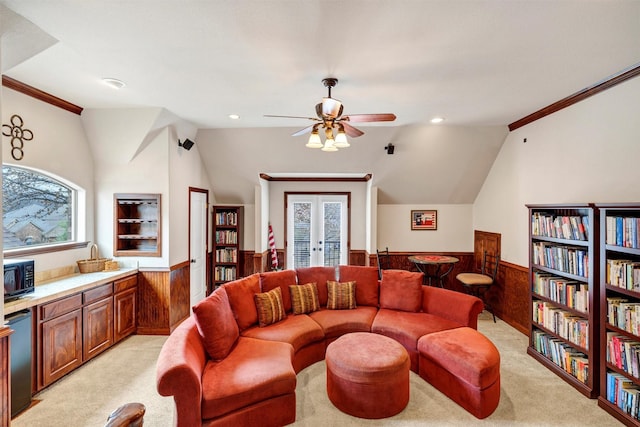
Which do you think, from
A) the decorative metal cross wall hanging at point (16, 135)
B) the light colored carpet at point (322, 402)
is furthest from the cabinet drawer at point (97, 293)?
the decorative metal cross wall hanging at point (16, 135)

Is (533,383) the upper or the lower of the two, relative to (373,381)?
lower

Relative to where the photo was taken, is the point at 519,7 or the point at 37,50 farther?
the point at 37,50

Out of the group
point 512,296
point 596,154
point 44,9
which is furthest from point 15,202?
point 512,296

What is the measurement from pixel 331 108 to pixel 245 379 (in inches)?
88.6

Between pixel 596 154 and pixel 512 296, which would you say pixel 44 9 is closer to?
pixel 596 154

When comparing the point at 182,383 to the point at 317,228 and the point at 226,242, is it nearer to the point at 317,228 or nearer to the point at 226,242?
the point at 226,242

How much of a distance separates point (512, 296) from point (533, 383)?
5.52 feet

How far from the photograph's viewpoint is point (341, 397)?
2521 mm

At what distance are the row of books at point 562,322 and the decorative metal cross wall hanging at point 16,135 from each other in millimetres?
5669

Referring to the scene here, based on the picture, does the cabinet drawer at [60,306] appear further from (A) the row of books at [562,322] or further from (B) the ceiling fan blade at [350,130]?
(A) the row of books at [562,322]

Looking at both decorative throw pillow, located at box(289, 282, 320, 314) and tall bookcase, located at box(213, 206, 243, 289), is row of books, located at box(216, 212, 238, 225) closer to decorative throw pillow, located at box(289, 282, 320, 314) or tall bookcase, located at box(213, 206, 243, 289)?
tall bookcase, located at box(213, 206, 243, 289)

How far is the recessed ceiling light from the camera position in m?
2.92

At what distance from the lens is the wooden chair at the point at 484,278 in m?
4.55

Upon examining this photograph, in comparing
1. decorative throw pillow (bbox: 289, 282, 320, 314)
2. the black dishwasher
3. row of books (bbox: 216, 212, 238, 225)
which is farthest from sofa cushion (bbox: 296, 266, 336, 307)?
the black dishwasher
